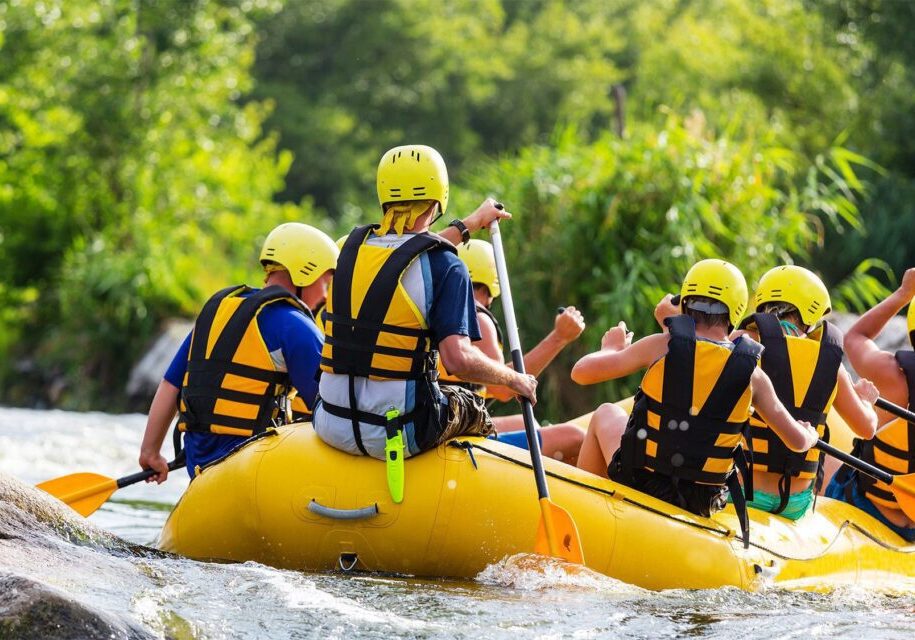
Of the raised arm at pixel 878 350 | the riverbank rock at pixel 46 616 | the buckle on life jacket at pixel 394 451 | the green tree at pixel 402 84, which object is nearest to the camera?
the riverbank rock at pixel 46 616

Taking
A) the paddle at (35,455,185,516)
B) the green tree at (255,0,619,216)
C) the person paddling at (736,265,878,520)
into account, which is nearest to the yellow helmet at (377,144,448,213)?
the person paddling at (736,265,878,520)

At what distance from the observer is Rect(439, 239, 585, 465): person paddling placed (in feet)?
16.9

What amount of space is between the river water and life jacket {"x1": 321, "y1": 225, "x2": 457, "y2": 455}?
1.87 feet

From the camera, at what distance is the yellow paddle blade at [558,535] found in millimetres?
4219

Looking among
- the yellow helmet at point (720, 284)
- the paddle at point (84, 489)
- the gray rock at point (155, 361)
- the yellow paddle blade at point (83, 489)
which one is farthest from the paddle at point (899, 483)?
the gray rock at point (155, 361)

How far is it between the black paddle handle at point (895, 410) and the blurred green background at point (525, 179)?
12.2 feet

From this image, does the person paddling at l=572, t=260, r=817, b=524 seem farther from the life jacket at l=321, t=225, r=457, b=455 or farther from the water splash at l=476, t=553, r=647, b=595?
the life jacket at l=321, t=225, r=457, b=455

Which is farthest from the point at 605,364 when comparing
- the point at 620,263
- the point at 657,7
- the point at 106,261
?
the point at 657,7

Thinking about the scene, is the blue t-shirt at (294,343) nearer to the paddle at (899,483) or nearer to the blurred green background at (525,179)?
the paddle at (899,483)

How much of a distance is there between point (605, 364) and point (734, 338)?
0.58 metres

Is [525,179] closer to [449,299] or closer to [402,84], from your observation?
[449,299]

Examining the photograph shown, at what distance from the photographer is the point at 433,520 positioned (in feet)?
14.1

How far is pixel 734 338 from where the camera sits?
4770 millimetres

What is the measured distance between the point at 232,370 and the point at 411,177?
41.1 inches
